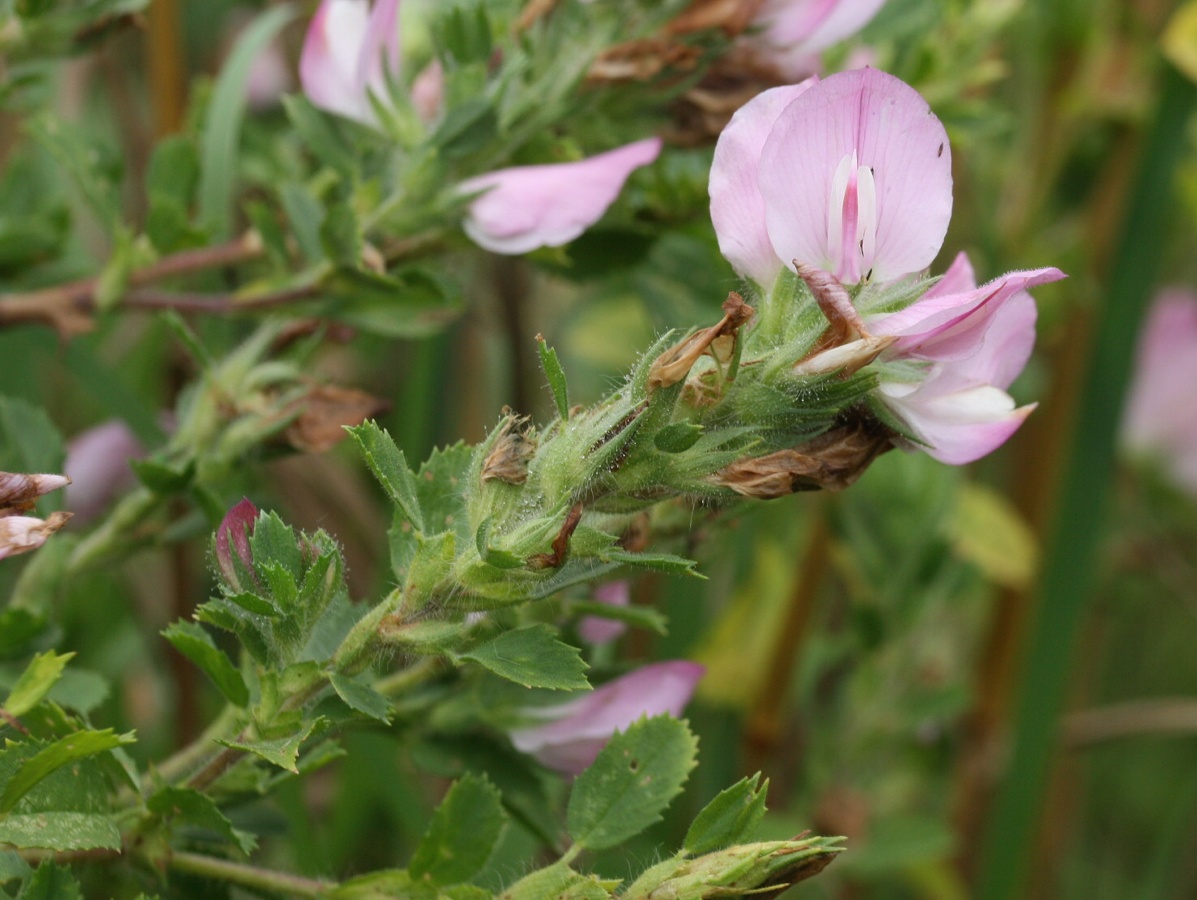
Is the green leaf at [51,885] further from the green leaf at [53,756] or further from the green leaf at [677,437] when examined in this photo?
the green leaf at [677,437]

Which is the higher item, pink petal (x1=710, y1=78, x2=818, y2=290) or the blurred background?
pink petal (x1=710, y1=78, x2=818, y2=290)

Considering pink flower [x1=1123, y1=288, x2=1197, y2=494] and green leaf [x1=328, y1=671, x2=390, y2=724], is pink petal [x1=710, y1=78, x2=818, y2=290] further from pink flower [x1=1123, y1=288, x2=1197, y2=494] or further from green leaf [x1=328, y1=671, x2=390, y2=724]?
pink flower [x1=1123, y1=288, x2=1197, y2=494]

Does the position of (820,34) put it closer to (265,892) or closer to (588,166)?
(588,166)

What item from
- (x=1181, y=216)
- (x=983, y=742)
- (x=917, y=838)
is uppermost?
(x=1181, y=216)

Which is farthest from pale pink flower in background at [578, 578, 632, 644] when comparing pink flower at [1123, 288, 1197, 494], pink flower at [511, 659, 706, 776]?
pink flower at [1123, 288, 1197, 494]

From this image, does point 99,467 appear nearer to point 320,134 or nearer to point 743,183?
point 320,134

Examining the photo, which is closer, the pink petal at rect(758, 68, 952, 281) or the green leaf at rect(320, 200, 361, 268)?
the pink petal at rect(758, 68, 952, 281)

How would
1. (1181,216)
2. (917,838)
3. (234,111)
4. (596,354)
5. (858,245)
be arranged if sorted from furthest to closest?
1. (1181,216)
2. (596,354)
3. (917,838)
4. (234,111)
5. (858,245)

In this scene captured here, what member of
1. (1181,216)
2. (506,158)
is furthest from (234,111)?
(1181,216)
